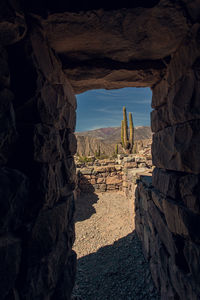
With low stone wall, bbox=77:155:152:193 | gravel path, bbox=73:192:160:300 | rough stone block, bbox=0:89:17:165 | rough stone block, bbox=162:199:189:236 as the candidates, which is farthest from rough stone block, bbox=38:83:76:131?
low stone wall, bbox=77:155:152:193

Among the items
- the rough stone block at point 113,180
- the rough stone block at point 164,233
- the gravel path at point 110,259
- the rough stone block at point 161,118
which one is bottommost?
the gravel path at point 110,259

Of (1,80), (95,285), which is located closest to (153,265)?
(95,285)

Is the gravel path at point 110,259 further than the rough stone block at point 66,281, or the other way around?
the gravel path at point 110,259

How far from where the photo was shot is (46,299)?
1.28 metres

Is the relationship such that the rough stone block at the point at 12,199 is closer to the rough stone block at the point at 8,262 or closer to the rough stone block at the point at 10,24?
the rough stone block at the point at 8,262

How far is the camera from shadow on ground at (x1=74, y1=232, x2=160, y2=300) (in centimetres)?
222

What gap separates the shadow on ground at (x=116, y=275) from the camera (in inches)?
87.5

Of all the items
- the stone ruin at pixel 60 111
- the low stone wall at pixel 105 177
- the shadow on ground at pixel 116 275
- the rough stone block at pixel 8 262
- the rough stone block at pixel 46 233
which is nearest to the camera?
the rough stone block at pixel 8 262

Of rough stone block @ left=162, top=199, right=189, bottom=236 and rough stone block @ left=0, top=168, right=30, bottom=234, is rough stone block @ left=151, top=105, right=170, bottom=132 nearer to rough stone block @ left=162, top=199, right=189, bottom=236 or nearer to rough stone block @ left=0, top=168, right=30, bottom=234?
rough stone block @ left=162, top=199, right=189, bottom=236

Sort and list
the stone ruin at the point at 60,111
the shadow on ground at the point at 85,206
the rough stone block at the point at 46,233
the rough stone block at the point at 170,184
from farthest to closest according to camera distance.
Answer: the shadow on ground at the point at 85,206, the rough stone block at the point at 170,184, the rough stone block at the point at 46,233, the stone ruin at the point at 60,111

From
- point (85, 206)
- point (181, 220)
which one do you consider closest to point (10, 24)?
point (181, 220)

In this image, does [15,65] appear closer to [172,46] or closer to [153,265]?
[172,46]

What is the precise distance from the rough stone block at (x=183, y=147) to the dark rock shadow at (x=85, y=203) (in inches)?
158

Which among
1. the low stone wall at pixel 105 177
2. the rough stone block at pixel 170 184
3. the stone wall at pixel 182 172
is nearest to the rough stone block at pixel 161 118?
the stone wall at pixel 182 172
